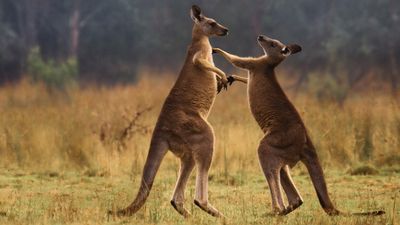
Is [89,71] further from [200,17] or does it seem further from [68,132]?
[200,17]

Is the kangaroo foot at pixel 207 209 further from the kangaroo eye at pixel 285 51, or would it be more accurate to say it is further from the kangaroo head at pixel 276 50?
the kangaroo eye at pixel 285 51

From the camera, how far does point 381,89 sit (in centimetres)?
2569

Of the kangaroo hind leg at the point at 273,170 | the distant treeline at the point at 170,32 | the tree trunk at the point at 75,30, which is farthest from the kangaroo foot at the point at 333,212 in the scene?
the tree trunk at the point at 75,30

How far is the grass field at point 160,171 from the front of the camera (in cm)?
803

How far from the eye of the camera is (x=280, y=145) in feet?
25.1

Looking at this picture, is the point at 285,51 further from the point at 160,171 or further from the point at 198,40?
the point at 160,171

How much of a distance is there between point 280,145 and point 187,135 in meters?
0.76

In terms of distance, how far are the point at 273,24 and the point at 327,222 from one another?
25088 mm

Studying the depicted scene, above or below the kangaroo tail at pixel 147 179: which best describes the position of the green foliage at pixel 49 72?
above

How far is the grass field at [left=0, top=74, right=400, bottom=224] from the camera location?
26.3 ft

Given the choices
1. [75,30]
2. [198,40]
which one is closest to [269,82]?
[198,40]

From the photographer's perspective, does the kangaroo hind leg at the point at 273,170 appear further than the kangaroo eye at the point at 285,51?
No

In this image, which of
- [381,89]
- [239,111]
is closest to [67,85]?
A: [239,111]

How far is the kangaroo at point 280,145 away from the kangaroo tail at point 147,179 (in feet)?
2.71
